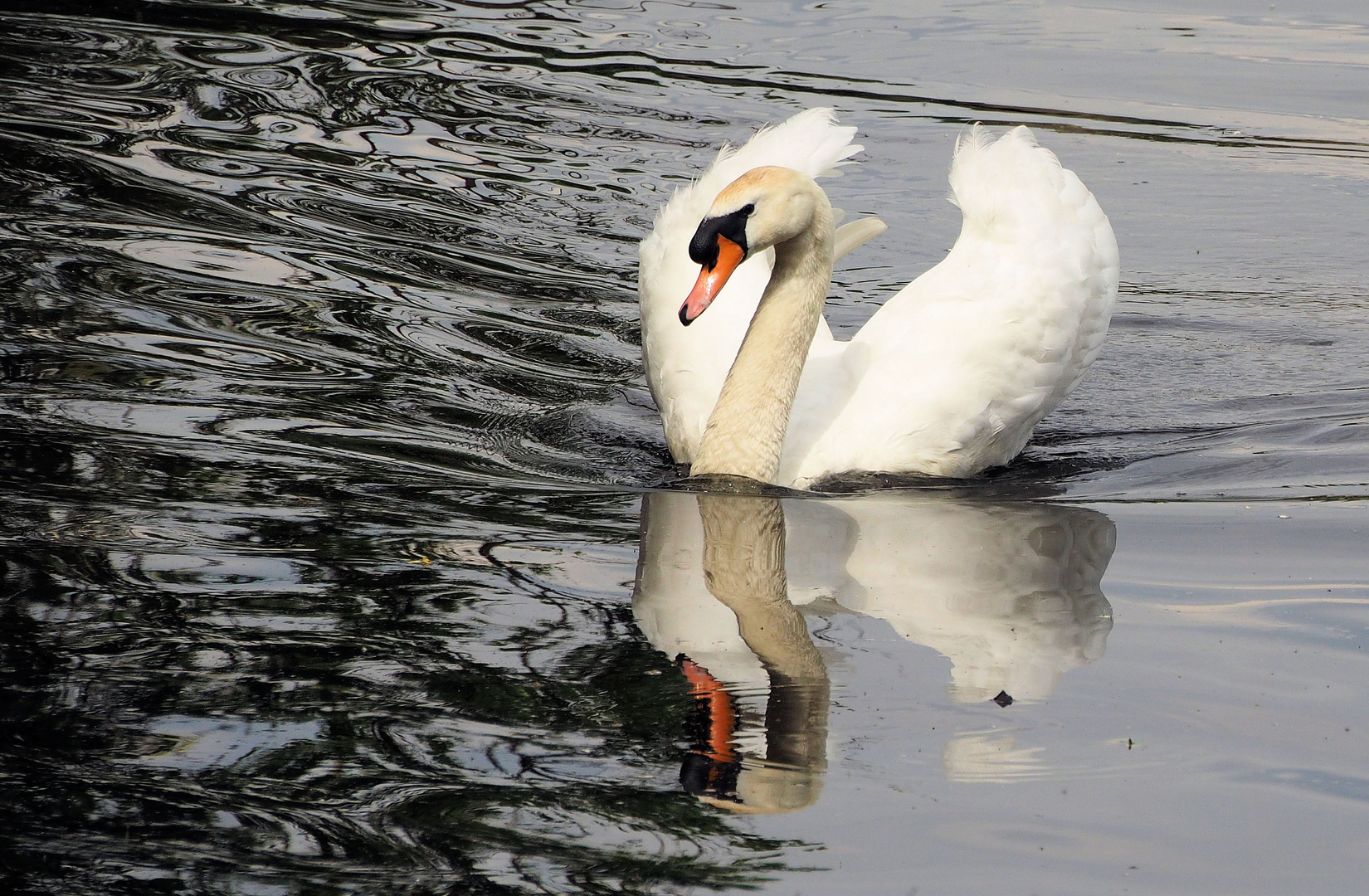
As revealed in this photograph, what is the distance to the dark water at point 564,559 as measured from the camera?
3330 mm

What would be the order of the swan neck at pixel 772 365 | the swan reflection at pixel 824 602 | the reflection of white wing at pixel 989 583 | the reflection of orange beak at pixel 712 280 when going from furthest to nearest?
the swan neck at pixel 772 365 < the reflection of orange beak at pixel 712 280 < the reflection of white wing at pixel 989 583 < the swan reflection at pixel 824 602

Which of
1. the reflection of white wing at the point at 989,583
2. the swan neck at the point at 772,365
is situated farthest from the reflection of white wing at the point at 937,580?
the swan neck at the point at 772,365

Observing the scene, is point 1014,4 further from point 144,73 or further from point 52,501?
point 52,501

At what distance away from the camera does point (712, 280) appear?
229 inches

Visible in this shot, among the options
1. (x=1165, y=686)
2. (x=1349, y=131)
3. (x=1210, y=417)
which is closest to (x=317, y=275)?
(x=1210, y=417)

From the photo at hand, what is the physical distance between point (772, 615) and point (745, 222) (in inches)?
75.4

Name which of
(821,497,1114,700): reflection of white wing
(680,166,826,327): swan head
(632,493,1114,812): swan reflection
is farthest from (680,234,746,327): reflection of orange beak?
(821,497,1114,700): reflection of white wing

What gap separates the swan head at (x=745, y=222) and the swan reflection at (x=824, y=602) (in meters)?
0.78

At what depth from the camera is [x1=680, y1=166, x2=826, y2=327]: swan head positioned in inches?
229

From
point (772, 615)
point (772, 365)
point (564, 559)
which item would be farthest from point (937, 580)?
point (772, 365)

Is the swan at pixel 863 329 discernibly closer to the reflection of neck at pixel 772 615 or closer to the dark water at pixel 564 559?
the dark water at pixel 564 559

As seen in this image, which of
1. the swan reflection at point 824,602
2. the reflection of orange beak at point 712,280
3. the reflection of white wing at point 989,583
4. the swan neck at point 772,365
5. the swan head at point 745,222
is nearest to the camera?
the swan reflection at point 824,602

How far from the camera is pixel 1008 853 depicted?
3.29 meters

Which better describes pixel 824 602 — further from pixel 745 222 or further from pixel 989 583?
pixel 745 222
